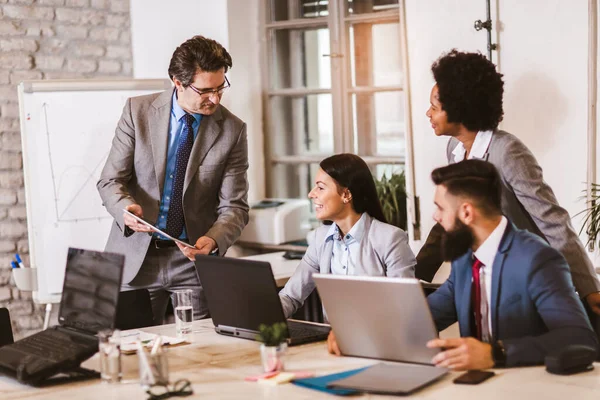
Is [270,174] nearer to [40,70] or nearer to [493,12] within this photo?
[40,70]

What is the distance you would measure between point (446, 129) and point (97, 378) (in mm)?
1318

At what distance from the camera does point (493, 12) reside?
146 inches

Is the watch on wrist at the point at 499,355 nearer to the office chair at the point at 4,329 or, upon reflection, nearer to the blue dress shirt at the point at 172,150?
the blue dress shirt at the point at 172,150

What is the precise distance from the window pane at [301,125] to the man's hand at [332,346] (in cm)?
263

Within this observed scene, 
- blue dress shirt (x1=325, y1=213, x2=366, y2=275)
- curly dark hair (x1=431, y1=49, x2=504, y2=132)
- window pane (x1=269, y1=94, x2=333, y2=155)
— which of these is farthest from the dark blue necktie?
window pane (x1=269, y1=94, x2=333, y2=155)

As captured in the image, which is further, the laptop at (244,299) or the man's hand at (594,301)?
the man's hand at (594,301)

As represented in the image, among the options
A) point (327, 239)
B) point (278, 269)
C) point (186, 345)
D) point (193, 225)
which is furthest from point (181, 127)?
Result: point (278, 269)

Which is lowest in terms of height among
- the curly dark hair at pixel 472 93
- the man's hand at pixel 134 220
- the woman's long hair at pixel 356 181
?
the man's hand at pixel 134 220

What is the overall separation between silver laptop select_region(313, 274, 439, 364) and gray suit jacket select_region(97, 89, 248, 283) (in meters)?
0.94

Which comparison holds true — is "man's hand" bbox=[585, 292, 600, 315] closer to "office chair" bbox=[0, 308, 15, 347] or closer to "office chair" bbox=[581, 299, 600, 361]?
"office chair" bbox=[581, 299, 600, 361]

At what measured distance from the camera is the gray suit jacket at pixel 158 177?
316cm

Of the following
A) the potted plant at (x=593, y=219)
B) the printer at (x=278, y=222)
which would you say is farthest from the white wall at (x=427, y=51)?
the printer at (x=278, y=222)

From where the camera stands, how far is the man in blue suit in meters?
2.09

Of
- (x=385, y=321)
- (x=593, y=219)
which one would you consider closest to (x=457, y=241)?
(x=385, y=321)
